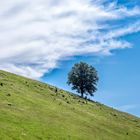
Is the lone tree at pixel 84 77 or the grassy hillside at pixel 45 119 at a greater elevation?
the lone tree at pixel 84 77

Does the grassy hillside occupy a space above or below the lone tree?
below

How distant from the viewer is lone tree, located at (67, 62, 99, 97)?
4891 inches

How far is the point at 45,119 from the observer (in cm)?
5888

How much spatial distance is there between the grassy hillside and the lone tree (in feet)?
106

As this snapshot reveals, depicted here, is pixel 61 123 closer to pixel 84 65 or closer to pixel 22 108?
pixel 22 108

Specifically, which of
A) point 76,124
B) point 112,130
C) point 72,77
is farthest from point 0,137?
point 72,77

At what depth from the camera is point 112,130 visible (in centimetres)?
7306

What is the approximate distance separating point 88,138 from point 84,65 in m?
68.5

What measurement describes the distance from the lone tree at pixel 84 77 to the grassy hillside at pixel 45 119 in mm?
32351

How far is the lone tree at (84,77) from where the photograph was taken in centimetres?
12422

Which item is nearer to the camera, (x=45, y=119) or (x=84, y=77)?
(x=45, y=119)

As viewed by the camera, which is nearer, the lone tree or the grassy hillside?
the grassy hillside

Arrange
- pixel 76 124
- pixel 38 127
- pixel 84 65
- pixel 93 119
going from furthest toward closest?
pixel 84 65, pixel 93 119, pixel 76 124, pixel 38 127

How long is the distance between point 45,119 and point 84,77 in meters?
66.3
